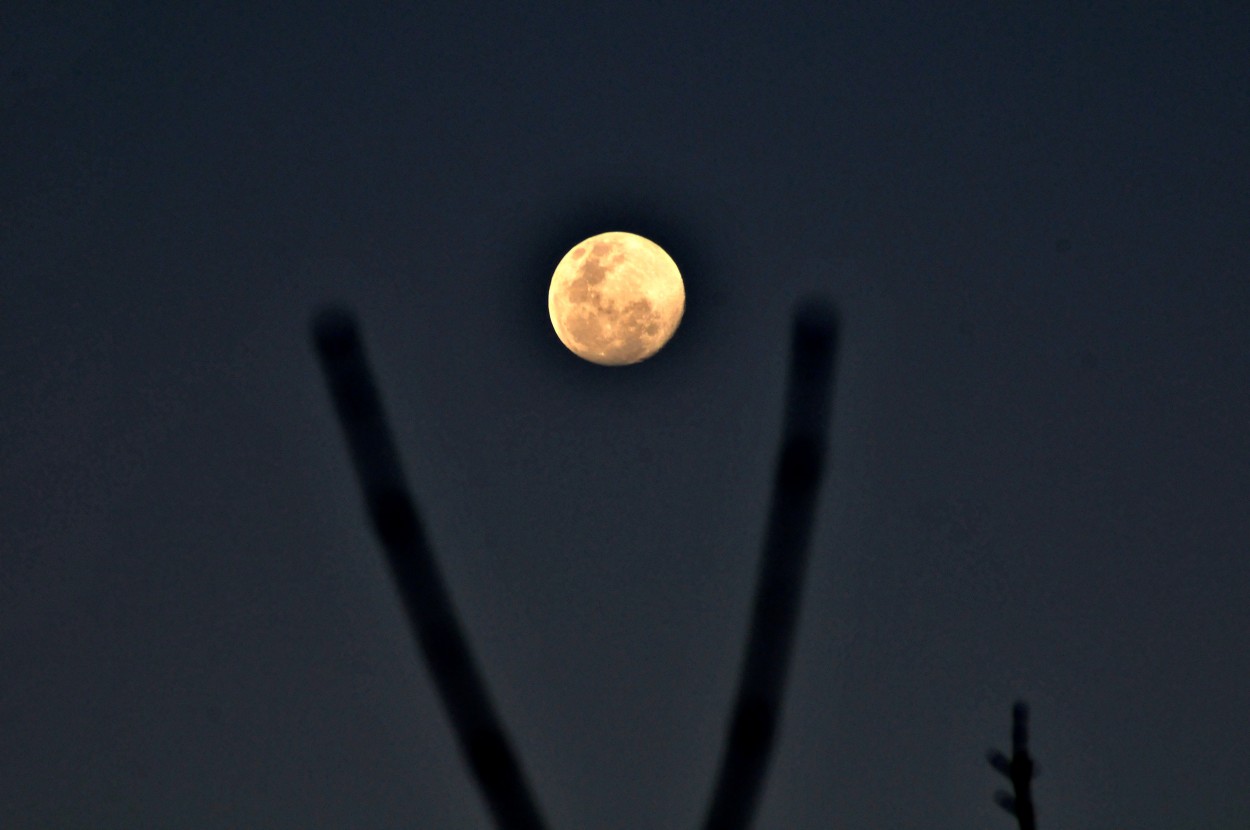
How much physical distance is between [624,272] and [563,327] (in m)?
1.24

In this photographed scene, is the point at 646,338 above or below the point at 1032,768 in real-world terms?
above

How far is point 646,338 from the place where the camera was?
1825cm

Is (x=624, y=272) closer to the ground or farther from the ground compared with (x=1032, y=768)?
farther from the ground

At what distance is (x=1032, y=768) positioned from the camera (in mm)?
10422

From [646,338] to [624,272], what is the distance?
110cm

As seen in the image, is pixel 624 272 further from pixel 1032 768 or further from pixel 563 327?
pixel 1032 768

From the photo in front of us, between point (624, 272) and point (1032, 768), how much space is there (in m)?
10.1

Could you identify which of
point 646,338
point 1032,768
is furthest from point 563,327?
point 1032,768

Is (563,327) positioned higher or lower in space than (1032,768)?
higher

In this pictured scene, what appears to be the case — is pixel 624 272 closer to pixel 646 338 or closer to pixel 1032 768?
pixel 646 338

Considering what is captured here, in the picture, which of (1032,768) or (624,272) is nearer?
(1032,768)

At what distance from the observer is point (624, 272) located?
1862cm

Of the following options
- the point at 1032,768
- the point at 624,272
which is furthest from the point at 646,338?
the point at 1032,768

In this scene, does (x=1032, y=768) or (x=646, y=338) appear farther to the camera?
(x=646, y=338)
